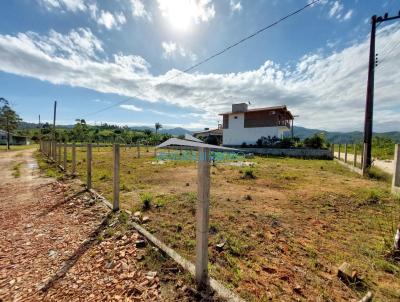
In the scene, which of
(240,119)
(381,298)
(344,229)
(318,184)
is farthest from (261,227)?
(240,119)

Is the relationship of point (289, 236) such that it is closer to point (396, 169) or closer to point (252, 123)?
point (396, 169)

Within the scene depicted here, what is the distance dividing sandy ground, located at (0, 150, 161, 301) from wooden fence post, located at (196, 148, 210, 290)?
0.51 m

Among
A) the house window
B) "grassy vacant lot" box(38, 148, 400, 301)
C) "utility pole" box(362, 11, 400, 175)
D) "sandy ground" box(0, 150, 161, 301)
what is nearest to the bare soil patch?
"sandy ground" box(0, 150, 161, 301)

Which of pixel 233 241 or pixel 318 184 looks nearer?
pixel 233 241

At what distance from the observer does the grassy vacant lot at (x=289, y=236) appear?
251 cm

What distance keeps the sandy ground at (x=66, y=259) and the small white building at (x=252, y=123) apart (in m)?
30.1

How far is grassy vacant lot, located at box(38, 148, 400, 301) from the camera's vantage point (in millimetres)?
2514

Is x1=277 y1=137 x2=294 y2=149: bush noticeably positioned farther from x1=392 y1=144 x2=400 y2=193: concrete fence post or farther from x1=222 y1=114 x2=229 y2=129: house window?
x1=392 y1=144 x2=400 y2=193: concrete fence post

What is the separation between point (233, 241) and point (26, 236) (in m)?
3.58

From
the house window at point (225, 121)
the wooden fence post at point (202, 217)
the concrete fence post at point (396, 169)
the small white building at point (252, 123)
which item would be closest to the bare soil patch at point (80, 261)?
the wooden fence post at point (202, 217)

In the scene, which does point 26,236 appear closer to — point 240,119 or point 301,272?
point 301,272

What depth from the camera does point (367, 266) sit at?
290 cm

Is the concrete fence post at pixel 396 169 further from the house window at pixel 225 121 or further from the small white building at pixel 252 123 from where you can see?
the house window at pixel 225 121

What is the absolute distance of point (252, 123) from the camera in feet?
111
